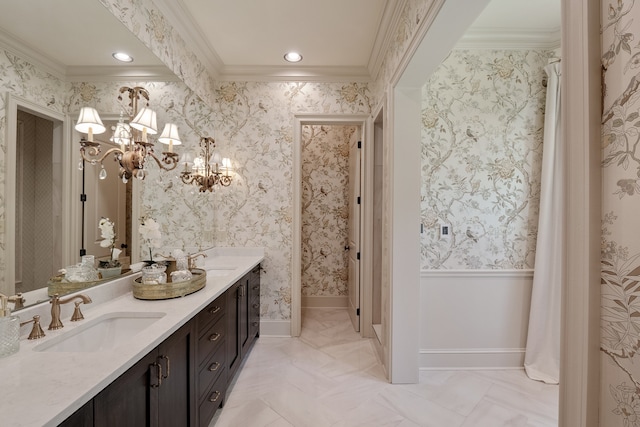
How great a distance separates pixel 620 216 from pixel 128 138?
2.12 m

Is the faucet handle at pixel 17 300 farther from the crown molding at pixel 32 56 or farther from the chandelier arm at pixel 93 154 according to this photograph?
the crown molding at pixel 32 56

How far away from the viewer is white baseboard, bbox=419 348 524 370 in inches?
94.1

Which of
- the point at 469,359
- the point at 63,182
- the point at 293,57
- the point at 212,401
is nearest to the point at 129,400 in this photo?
→ the point at 212,401

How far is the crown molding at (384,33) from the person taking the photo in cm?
195

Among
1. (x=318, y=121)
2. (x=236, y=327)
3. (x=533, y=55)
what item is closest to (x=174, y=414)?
(x=236, y=327)

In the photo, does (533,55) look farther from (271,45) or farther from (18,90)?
(18,90)

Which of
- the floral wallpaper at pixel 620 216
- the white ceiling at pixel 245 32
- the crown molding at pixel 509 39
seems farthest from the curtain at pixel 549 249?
the floral wallpaper at pixel 620 216

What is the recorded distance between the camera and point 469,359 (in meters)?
2.40

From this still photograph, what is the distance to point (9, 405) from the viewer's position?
0.71m

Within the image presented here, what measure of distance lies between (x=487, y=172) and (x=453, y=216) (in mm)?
475

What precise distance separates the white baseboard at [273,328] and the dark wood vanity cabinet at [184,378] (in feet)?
2.05

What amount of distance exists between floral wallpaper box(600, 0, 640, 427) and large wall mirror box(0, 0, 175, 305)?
6.08 feet

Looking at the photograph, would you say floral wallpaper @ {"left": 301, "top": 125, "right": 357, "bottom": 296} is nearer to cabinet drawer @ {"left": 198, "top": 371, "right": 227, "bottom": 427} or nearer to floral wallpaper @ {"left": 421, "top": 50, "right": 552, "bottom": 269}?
floral wallpaper @ {"left": 421, "top": 50, "right": 552, "bottom": 269}

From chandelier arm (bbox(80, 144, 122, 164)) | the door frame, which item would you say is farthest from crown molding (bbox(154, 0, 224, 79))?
chandelier arm (bbox(80, 144, 122, 164))
